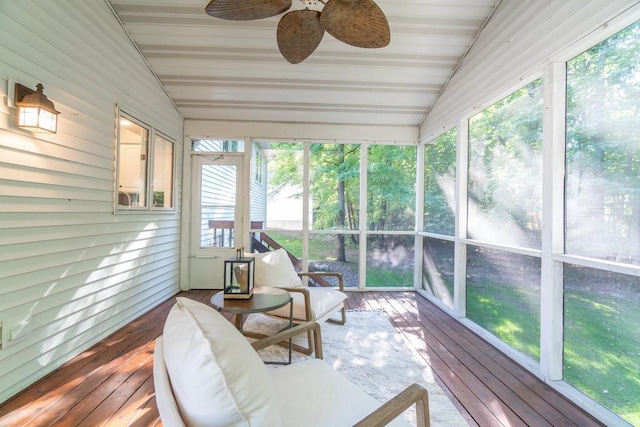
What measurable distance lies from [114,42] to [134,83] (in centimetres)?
43

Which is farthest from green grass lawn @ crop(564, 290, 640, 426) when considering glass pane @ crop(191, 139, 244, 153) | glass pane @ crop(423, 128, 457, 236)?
glass pane @ crop(191, 139, 244, 153)

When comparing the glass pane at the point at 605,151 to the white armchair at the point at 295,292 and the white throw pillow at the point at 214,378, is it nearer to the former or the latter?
the white armchair at the point at 295,292

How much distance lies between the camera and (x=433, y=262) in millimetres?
4094

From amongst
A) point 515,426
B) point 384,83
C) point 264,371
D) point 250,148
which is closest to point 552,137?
point 515,426

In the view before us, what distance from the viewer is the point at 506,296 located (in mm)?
2641

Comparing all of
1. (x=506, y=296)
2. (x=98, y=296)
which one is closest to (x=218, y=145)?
(x=98, y=296)

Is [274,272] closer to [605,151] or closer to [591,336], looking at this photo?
[591,336]

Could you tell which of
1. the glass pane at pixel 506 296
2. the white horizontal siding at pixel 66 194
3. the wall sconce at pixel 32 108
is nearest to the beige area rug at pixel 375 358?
the glass pane at pixel 506 296

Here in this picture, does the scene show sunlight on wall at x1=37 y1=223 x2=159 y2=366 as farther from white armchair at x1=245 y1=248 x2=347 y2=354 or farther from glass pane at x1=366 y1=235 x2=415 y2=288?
glass pane at x1=366 y1=235 x2=415 y2=288

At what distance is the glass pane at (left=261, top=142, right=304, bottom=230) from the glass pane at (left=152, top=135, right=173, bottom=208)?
4.45 feet

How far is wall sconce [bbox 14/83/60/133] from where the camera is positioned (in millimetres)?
1894

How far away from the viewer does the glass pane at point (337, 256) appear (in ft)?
14.9

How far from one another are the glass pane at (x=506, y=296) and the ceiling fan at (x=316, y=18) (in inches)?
83.9

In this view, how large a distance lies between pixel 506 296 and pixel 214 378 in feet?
9.03
